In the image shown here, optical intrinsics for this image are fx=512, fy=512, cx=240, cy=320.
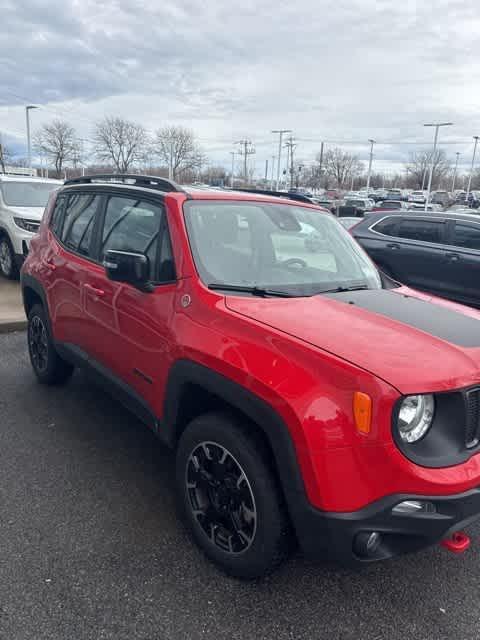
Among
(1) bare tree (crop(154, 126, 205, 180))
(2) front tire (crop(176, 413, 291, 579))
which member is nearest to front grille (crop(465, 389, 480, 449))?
(2) front tire (crop(176, 413, 291, 579))

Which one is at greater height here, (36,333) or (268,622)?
(36,333)

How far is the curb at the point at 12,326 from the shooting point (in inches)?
247

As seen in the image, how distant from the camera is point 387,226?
8.89m

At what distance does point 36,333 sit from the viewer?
15.6 feet

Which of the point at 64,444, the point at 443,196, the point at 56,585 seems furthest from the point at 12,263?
the point at 443,196

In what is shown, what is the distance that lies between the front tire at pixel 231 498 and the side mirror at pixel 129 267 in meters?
0.85

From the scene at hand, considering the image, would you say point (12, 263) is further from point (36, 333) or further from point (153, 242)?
point (153, 242)

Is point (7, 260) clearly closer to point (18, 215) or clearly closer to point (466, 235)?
point (18, 215)

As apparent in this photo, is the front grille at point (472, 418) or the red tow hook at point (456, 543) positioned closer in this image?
the front grille at point (472, 418)

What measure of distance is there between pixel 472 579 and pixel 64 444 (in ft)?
8.92

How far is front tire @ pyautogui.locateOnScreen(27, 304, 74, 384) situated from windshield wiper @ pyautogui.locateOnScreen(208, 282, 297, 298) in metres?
2.25

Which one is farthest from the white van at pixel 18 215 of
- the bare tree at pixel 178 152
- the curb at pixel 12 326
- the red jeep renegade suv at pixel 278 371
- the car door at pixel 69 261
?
the bare tree at pixel 178 152

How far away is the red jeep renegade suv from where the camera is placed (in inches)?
76.1

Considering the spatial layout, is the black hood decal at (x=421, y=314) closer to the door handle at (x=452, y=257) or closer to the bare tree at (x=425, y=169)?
the door handle at (x=452, y=257)
